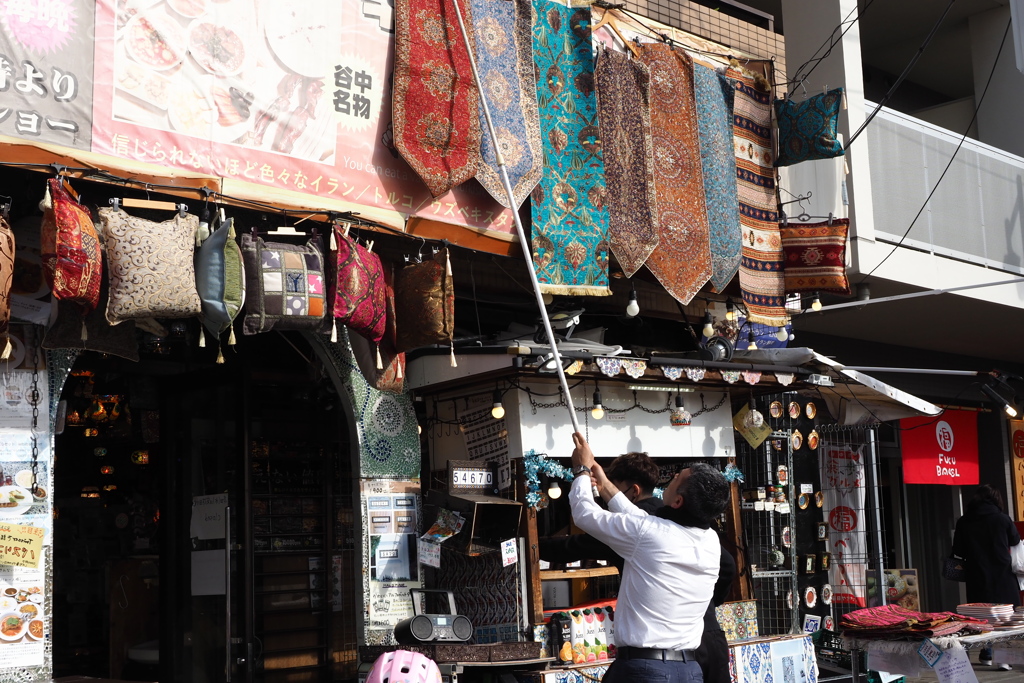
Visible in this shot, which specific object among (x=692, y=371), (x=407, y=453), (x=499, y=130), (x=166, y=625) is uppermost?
(x=499, y=130)

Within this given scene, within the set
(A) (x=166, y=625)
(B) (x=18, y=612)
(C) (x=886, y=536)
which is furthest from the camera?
(C) (x=886, y=536)

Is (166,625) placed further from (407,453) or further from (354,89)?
(354,89)

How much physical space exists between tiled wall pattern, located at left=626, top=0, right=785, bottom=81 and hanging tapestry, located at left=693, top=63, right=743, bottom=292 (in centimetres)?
95

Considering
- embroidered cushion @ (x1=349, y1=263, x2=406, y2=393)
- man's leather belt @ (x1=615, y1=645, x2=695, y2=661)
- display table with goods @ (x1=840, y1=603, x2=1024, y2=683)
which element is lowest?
display table with goods @ (x1=840, y1=603, x2=1024, y2=683)

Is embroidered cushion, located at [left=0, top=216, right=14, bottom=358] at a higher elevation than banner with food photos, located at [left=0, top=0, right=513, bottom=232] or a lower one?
lower

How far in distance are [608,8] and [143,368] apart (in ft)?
16.6

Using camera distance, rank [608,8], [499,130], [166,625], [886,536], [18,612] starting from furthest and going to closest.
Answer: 1. [886,536]
2. [608,8]
3. [166,625]
4. [499,130]
5. [18,612]

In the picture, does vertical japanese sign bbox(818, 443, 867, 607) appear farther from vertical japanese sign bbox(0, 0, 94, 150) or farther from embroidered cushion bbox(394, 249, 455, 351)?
vertical japanese sign bbox(0, 0, 94, 150)

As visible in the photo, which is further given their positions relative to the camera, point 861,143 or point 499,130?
point 861,143

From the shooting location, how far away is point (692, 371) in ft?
29.0

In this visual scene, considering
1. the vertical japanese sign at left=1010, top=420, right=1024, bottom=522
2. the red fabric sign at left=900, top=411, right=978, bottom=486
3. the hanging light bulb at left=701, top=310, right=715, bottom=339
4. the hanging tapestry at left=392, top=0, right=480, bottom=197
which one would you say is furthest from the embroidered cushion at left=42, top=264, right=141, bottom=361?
the vertical japanese sign at left=1010, top=420, right=1024, bottom=522

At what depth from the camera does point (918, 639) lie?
24.3 ft

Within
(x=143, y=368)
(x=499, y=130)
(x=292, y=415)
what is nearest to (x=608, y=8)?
(x=499, y=130)

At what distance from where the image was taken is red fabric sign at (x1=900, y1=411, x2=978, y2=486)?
1409 centimetres
